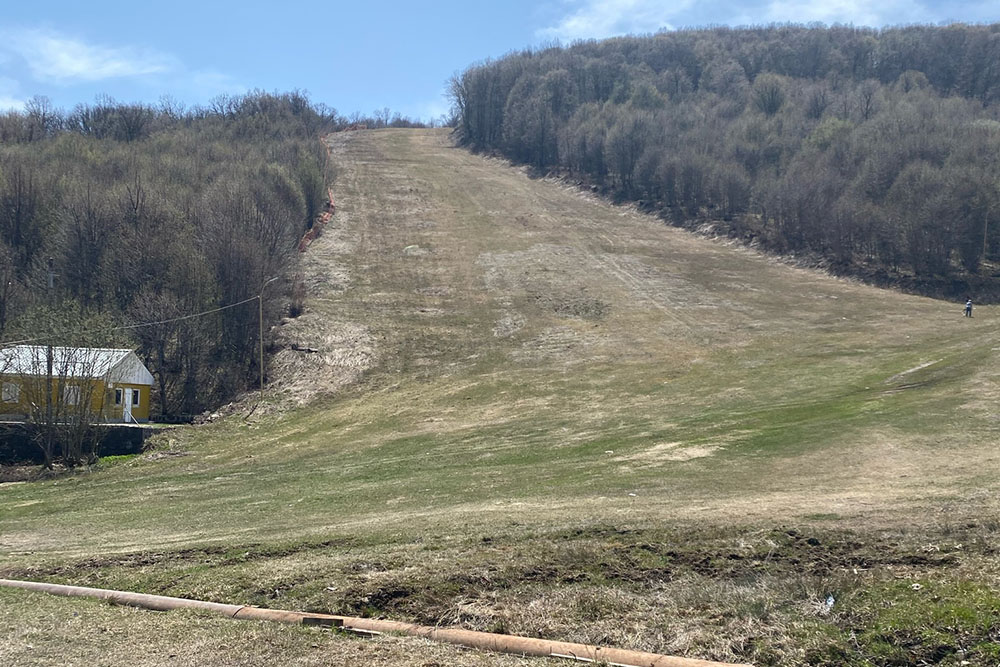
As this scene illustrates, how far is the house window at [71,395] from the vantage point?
41844 mm

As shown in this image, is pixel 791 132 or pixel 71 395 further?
pixel 791 132

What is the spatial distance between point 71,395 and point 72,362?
2.01 meters

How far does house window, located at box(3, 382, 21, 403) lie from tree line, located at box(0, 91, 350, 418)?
3418mm

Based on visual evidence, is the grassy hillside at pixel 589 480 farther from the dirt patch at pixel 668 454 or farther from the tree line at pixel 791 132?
the tree line at pixel 791 132

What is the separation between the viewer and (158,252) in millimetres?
66062

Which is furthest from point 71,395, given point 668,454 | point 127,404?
point 668,454

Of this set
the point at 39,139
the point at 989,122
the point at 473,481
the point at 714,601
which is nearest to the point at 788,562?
the point at 714,601

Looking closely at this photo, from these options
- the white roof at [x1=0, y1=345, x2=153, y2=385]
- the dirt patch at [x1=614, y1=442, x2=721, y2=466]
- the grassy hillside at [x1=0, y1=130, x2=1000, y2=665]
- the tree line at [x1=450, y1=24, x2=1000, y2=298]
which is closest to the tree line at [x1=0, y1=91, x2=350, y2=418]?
the white roof at [x1=0, y1=345, x2=153, y2=385]

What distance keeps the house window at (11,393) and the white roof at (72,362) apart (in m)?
0.83

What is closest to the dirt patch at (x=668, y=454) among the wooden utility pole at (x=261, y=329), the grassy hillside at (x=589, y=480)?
the grassy hillside at (x=589, y=480)

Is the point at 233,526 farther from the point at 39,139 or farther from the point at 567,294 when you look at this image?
the point at 39,139

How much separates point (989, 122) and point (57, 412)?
99.6m

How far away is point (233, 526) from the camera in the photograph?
67.9 ft

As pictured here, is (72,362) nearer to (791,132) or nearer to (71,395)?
(71,395)
